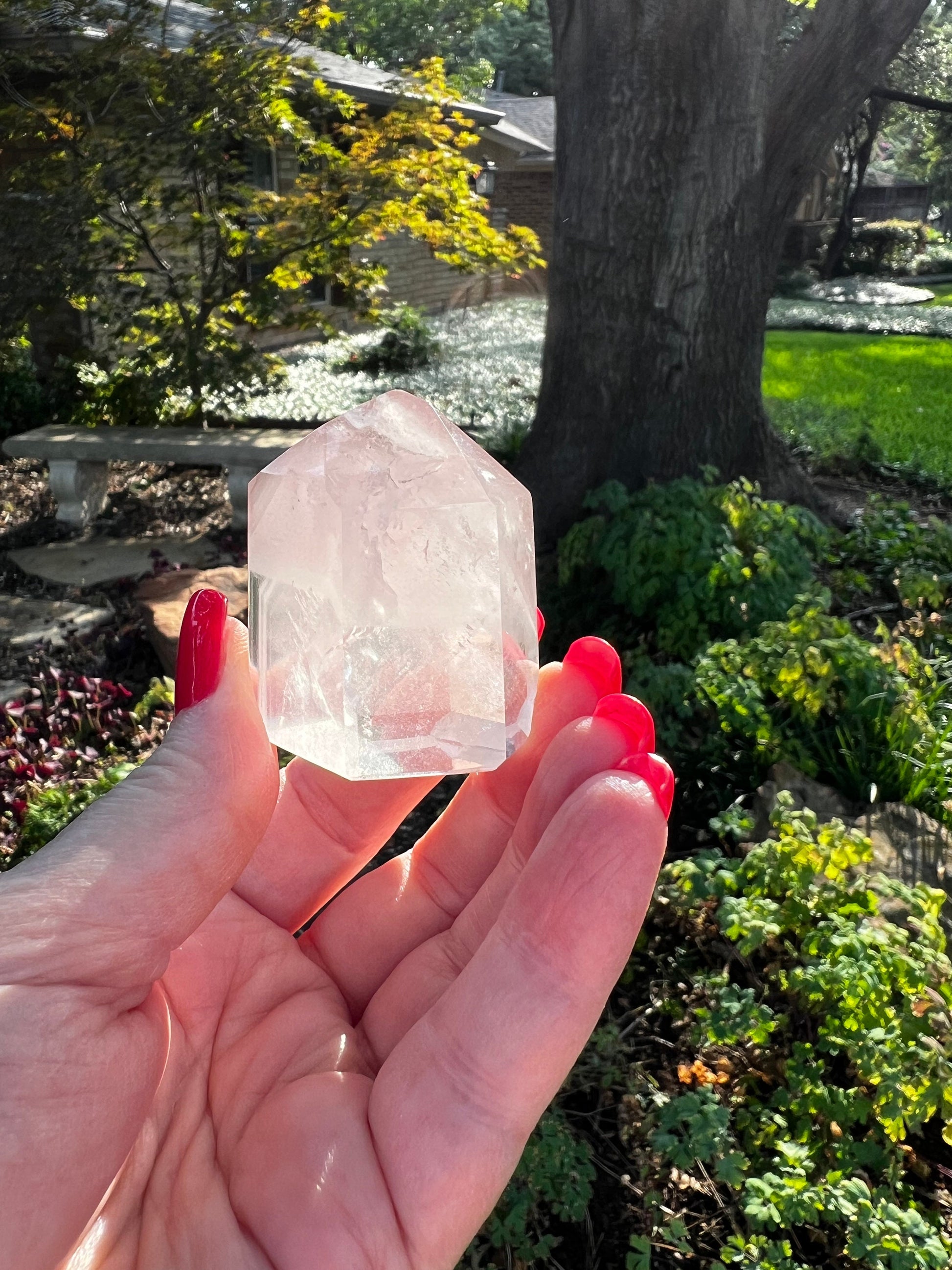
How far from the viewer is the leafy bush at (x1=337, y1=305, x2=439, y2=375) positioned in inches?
496

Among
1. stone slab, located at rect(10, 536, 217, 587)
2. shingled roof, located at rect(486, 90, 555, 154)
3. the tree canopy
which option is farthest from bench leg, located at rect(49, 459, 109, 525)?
shingled roof, located at rect(486, 90, 555, 154)

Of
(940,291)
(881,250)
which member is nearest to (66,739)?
(940,291)

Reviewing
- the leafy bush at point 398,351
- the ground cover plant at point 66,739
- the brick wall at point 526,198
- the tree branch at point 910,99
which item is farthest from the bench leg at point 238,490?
the brick wall at point 526,198

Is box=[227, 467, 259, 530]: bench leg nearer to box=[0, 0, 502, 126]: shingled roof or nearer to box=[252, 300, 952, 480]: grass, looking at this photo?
box=[252, 300, 952, 480]: grass

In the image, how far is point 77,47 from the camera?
287 inches

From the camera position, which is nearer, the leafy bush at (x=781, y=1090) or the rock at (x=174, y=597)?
the leafy bush at (x=781, y=1090)

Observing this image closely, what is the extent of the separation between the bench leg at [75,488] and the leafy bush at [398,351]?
6205 mm

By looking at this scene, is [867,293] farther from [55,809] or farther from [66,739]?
[55,809]

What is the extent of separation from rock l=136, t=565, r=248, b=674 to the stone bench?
1360mm

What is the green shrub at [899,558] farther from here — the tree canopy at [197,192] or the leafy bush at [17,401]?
the leafy bush at [17,401]

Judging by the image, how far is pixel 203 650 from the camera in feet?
4.55

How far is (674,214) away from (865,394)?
22.9ft

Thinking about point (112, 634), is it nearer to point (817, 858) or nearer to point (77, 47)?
point (817, 858)

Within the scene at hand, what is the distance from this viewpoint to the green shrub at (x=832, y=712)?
9.91 ft
